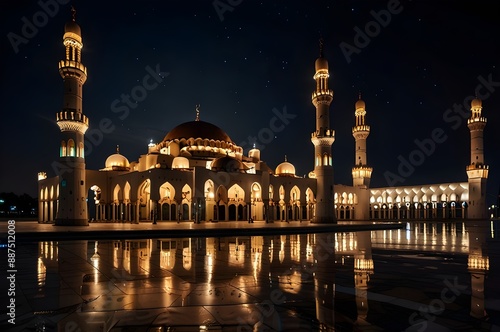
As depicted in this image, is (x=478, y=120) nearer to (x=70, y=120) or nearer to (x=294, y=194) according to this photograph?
(x=294, y=194)

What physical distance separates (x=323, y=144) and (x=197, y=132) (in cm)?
1448

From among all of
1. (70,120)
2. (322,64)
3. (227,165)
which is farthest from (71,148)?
(322,64)

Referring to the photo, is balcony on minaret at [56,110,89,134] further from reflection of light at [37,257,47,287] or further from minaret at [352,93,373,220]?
minaret at [352,93,373,220]

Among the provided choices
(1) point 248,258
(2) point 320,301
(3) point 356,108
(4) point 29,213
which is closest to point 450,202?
(3) point 356,108

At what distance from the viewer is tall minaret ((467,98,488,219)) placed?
41656 millimetres

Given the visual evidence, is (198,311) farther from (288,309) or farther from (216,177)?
(216,177)

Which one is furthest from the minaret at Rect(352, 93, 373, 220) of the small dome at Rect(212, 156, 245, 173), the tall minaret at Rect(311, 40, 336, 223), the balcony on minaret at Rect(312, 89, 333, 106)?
the small dome at Rect(212, 156, 245, 173)

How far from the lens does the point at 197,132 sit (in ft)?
131

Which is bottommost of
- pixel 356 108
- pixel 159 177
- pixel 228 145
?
pixel 159 177

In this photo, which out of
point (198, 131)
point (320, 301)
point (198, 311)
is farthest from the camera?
point (198, 131)

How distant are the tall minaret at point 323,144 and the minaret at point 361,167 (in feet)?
45.4

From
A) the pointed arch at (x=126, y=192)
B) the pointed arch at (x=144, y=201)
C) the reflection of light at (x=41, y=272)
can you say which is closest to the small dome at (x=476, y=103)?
the pointed arch at (x=144, y=201)

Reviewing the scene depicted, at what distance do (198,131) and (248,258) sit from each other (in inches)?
1296

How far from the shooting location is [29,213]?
58188 millimetres
